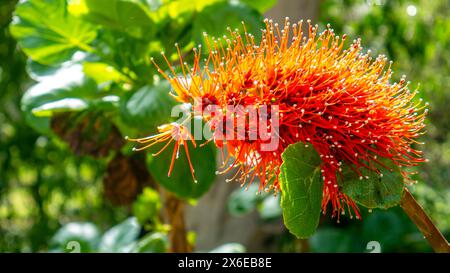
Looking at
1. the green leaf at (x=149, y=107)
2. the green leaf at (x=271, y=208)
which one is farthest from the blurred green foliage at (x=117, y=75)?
the green leaf at (x=271, y=208)

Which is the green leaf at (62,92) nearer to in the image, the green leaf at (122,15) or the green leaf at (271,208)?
the green leaf at (122,15)

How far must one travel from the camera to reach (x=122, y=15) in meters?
0.92

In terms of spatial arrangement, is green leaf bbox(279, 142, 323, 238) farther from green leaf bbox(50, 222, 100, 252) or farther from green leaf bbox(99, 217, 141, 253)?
green leaf bbox(50, 222, 100, 252)

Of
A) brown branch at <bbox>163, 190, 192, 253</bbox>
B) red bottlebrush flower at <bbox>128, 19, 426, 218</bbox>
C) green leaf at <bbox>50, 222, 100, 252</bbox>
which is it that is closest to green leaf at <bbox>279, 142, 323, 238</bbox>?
red bottlebrush flower at <bbox>128, 19, 426, 218</bbox>

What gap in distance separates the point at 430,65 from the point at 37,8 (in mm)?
1994

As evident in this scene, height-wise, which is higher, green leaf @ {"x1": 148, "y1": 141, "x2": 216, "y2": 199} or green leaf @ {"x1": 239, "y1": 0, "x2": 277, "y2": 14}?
green leaf @ {"x1": 239, "y1": 0, "x2": 277, "y2": 14}

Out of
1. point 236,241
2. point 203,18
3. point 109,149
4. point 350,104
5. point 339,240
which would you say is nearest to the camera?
point 350,104

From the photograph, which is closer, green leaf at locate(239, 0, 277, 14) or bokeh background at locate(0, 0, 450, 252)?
green leaf at locate(239, 0, 277, 14)

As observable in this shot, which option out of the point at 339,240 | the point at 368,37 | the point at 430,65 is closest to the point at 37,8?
the point at 339,240

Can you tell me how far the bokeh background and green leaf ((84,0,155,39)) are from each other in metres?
0.03

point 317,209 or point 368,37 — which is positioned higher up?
point 368,37

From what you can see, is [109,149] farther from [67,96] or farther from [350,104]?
[350,104]

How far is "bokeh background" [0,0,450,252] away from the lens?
1205 millimetres

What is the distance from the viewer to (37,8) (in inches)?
39.2
